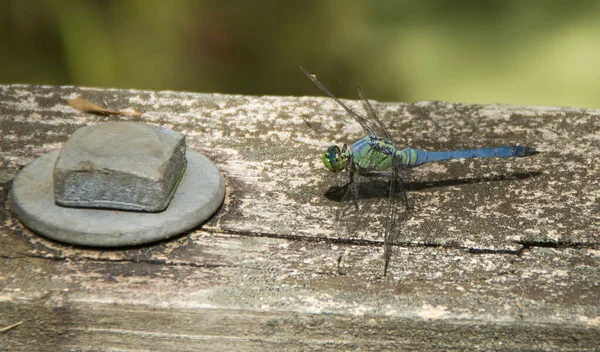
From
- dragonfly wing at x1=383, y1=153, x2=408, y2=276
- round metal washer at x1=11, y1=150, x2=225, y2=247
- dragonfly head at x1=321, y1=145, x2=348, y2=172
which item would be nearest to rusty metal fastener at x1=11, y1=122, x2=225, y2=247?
round metal washer at x1=11, y1=150, x2=225, y2=247

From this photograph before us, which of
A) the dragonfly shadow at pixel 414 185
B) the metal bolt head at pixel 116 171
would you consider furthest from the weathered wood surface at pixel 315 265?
the metal bolt head at pixel 116 171

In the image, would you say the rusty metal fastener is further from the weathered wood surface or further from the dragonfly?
the dragonfly

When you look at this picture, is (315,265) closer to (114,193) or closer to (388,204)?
(388,204)

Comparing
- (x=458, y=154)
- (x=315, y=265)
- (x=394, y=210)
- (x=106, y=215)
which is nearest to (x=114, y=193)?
(x=106, y=215)

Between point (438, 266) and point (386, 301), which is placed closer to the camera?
point (386, 301)

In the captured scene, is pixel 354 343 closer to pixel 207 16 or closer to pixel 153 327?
pixel 153 327

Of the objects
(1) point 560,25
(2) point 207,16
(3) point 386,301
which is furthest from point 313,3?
(3) point 386,301
